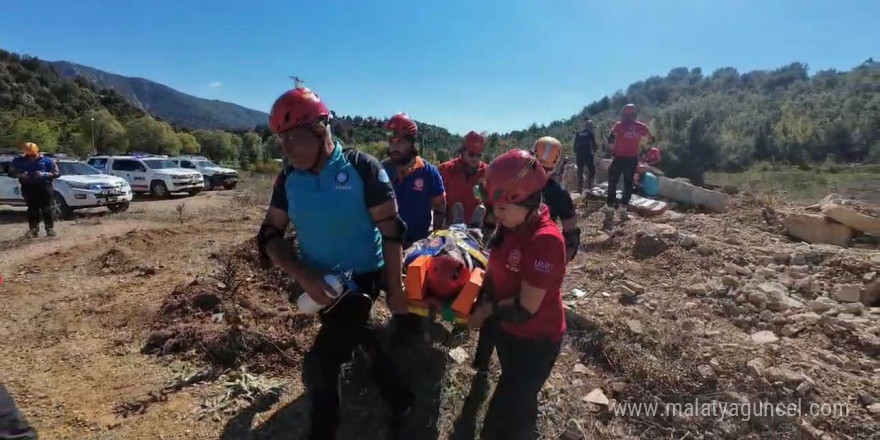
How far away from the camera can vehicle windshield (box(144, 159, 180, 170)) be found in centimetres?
1756

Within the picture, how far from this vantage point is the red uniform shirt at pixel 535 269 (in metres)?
1.97

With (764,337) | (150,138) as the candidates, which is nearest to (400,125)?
(764,337)

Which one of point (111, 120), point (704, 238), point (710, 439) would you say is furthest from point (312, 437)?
point (111, 120)

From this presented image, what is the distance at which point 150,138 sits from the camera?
37.7 m

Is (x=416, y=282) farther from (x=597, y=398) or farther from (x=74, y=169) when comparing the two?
(x=74, y=169)

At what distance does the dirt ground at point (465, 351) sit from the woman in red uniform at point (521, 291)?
0.67 meters

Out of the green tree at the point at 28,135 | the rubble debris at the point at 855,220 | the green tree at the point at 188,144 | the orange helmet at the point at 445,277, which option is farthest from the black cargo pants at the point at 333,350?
the green tree at the point at 188,144

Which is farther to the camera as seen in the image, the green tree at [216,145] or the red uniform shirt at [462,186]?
the green tree at [216,145]

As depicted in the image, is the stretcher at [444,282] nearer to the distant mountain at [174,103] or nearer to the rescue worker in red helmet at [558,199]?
the rescue worker in red helmet at [558,199]

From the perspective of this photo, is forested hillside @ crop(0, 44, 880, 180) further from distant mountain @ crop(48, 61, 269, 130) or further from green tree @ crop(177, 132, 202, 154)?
distant mountain @ crop(48, 61, 269, 130)

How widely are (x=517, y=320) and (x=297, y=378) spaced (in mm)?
1967

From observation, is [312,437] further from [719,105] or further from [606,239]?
[719,105]

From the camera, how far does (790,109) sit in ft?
72.9
